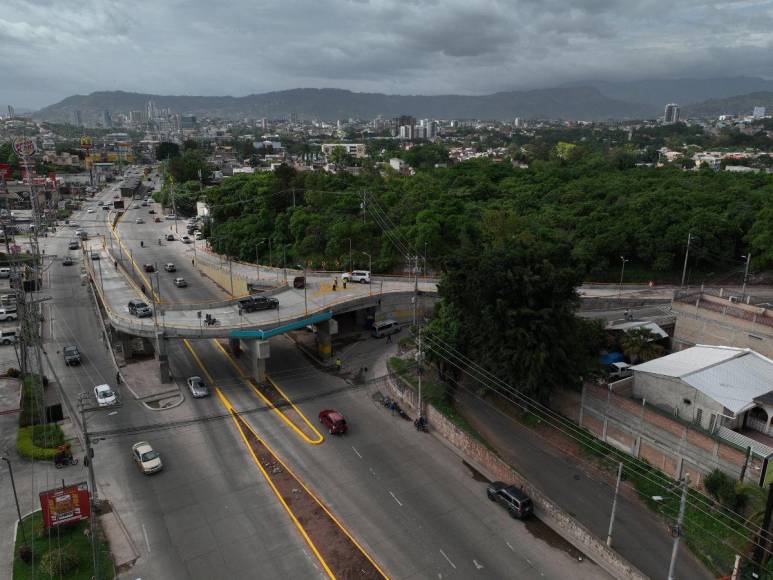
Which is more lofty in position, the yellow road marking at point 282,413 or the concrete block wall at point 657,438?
the concrete block wall at point 657,438

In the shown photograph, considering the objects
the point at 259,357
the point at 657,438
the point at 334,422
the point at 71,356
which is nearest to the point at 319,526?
the point at 334,422

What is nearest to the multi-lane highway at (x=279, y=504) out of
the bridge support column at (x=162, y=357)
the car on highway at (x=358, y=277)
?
the bridge support column at (x=162, y=357)

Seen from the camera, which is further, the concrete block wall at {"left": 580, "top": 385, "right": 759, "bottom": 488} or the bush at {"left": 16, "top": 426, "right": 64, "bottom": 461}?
the bush at {"left": 16, "top": 426, "right": 64, "bottom": 461}

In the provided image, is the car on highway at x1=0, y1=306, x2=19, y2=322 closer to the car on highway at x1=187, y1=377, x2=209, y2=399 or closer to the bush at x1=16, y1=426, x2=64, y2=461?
the car on highway at x1=187, y1=377, x2=209, y2=399

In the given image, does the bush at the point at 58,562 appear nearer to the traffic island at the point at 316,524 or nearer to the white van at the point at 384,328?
the traffic island at the point at 316,524

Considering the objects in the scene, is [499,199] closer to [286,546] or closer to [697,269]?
[697,269]

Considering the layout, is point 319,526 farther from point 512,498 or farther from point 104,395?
point 104,395

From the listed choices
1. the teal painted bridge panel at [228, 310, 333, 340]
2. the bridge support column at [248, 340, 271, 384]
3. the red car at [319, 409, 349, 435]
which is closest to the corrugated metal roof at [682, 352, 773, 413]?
the red car at [319, 409, 349, 435]
